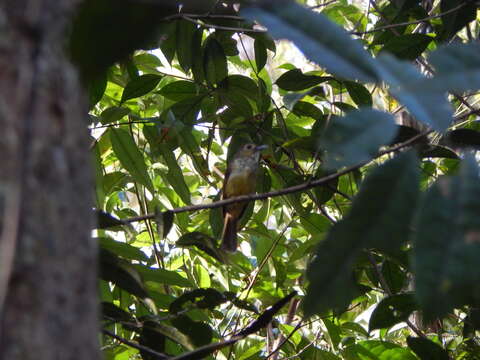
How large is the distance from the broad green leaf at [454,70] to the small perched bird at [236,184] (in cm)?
199

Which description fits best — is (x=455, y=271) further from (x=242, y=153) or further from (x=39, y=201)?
(x=242, y=153)

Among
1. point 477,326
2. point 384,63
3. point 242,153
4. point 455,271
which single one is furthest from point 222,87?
point 455,271

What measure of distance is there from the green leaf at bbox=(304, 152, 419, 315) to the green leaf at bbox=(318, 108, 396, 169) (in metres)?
0.05

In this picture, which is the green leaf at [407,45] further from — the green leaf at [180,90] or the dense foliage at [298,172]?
the green leaf at [180,90]

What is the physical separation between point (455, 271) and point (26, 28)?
565 millimetres

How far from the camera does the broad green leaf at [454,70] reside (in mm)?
857

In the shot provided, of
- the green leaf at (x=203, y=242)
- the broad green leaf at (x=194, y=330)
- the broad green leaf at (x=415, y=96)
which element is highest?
the broad green leaf at (x=415, y=96)

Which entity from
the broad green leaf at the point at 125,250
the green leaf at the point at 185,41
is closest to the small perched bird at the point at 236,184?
the green leaf at the point at 185,41

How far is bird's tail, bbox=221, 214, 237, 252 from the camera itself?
3.27 m

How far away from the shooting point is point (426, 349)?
196cm

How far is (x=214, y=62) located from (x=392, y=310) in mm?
1207

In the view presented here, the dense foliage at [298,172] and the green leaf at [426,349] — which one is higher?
the dense foliage at [298,172]

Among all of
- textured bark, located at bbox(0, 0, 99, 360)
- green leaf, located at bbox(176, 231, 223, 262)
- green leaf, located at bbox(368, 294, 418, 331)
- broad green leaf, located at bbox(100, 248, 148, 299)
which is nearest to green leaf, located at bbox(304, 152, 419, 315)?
textured bark, located at bbox(0, 0, 99, 360)

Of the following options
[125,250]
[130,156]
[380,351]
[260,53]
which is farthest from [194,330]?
[260,53]
